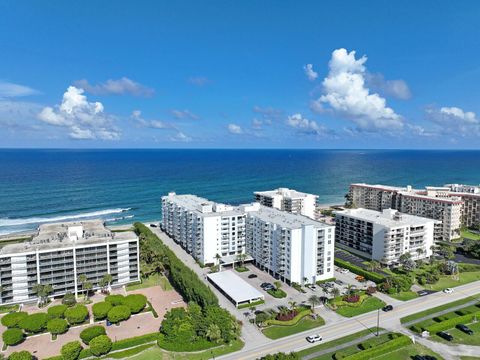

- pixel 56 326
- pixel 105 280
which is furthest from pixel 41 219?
pixel 56 326

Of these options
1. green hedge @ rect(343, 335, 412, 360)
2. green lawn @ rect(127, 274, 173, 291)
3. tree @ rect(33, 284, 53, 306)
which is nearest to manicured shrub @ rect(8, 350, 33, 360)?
tree @ rect(33, 284, 53, 306)

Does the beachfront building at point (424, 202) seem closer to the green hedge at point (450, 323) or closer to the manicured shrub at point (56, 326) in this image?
the green hedge at point (450, 323)

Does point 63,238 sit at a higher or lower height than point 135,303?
higher

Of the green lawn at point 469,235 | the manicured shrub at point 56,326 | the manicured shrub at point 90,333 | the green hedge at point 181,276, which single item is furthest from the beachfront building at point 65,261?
the green lawn at point 469,235

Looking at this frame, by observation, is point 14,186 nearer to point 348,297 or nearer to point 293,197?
point 293,197

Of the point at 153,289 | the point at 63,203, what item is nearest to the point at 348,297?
the point at 153,289

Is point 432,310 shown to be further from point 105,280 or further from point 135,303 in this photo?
point 105,280

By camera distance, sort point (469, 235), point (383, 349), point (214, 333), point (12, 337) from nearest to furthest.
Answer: point (383, 349) < point (214, 333) < point (12, 337) < point (469, 235)

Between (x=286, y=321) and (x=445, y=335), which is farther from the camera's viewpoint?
(x=286, y=321)
